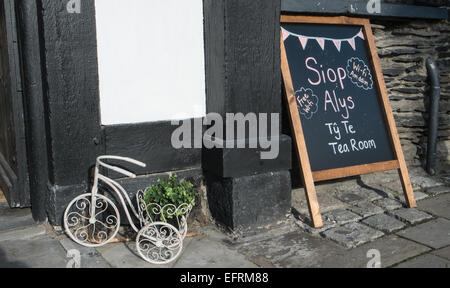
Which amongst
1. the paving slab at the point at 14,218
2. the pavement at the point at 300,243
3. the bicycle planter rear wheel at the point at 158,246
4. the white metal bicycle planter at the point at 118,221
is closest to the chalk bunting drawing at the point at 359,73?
the pavement at the point at 300,243

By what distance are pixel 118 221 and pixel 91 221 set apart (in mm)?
203

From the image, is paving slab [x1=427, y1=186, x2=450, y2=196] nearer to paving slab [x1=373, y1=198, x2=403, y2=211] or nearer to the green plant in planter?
paving slab [x1=373, y1=198, x2=403, y2=211]

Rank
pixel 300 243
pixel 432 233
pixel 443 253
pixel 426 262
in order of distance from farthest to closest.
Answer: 1. pixel 432 233
2. pixel 300 243
3. pixel 443 253
4. pixel 426 262

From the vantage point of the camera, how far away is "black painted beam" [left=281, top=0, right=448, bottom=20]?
3916 mm

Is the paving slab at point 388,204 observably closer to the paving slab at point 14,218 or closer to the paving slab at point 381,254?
the paving slab at point 381,254

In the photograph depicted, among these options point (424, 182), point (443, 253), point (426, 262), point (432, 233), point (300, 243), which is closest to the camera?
point (426, 262)

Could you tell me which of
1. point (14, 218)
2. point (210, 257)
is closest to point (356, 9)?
point (210, 257)

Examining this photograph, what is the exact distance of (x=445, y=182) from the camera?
482 cm

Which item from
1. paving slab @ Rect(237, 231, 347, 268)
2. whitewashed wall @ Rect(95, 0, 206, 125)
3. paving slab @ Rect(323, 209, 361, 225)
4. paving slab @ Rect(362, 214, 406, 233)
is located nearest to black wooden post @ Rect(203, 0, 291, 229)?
whitewashed wall @ Rect(95, 0, 206, 125)

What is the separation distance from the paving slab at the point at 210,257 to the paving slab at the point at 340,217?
3.19 ft

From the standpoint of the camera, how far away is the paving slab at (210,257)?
304cm

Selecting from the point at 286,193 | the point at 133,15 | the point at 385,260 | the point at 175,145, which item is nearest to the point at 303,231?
the point at 286,193

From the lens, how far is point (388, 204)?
4109mm

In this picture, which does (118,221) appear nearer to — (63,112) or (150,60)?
(63,112)
